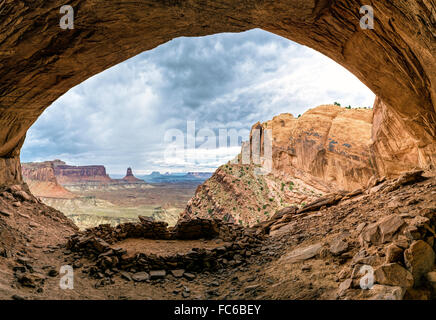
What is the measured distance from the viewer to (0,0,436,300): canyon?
454 cm

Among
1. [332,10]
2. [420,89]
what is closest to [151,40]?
[332,10]

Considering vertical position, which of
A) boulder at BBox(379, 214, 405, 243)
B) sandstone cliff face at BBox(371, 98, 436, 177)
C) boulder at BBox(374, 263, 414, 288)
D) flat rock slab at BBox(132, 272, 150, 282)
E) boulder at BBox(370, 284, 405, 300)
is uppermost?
sandstone cliff face at BBox(371, 98, 436, 177)

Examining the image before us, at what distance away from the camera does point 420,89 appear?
22.0 ft

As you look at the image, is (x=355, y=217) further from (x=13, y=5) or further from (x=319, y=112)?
(x=319, y=112)

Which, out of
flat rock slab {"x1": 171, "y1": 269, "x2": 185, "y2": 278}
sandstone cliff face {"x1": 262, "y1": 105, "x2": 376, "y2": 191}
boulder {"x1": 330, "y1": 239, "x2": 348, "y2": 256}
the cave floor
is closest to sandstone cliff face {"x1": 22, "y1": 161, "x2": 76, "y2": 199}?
sandstone cliff face {"x1": 262, "y1": 105, "x2": 376, "y2": 191}

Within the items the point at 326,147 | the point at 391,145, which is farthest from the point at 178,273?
the point at 326,147

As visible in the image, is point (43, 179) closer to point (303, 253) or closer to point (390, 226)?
point (303, 253)

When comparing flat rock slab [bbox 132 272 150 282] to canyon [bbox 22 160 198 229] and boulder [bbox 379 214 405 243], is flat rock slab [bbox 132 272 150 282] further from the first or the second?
canyon [bbox 22 160 198 229]

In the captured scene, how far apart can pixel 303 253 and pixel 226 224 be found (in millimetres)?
5055

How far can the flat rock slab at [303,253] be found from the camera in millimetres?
5973

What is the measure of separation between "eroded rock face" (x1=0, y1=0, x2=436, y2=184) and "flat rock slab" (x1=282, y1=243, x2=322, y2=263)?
5.36 metres

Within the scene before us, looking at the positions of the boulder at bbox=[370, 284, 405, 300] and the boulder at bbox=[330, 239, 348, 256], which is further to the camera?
the boulder at bbox=[330, 239, 348, 256]

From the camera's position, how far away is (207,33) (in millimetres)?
7422

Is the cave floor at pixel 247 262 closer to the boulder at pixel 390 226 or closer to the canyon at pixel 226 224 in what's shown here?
the canyon at pixel 226 224
